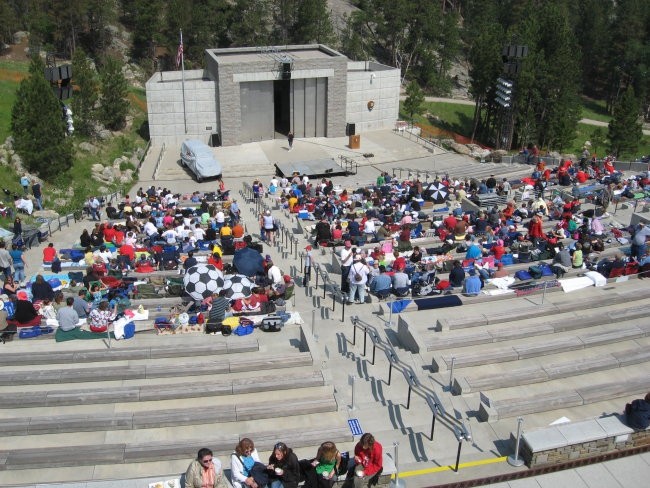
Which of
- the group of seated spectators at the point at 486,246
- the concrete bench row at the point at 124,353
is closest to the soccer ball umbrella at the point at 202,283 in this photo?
the concrete bench row at the point at 124,353

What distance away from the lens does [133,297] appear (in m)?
20.2

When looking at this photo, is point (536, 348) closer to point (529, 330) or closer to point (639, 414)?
point (529, 330)

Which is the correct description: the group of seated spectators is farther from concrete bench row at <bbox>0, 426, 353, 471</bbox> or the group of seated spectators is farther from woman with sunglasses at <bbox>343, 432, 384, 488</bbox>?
woman with sunglasses at <bbox>343, 432, 384, 488</bbox>

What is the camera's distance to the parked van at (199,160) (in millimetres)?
37812

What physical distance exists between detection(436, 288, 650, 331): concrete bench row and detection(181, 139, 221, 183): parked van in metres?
21.9

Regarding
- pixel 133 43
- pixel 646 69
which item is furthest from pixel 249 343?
pixel 646 69

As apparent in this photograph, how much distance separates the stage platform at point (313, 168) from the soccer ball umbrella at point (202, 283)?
19.0 metres

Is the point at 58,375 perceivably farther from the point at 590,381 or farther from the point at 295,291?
the point at 590,381

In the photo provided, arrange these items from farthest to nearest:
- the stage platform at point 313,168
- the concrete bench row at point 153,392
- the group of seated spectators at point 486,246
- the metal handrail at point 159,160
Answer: the metal handrail at point 159,160 → the stage platform at point 313,168 → the group of seated spectators at point 486,246 → the concrete bench row at point 153,392

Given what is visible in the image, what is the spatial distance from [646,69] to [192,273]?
77636mm

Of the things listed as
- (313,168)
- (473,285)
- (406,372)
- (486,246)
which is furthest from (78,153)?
(406,372)

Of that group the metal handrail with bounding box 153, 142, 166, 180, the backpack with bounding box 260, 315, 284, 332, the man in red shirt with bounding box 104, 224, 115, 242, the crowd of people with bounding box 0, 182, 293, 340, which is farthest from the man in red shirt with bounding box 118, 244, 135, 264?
the metal handrail with bounding box 153, 142, 166, 180

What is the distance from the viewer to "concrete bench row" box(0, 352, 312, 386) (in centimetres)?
1568

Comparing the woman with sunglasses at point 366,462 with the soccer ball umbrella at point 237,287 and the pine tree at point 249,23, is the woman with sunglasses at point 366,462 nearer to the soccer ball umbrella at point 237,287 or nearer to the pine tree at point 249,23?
the soccer ball umbrella at point 237,287
